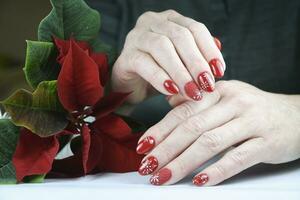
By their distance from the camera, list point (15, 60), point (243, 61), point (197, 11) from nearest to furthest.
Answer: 1. point (243, 61)
2. point (197, 11)
3. point (15, 60)

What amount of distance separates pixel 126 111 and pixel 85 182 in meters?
0.23

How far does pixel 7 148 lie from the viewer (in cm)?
49

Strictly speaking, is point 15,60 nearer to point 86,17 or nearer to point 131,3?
point 131,3

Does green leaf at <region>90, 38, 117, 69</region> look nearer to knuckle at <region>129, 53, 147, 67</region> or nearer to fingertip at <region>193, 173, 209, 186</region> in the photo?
knuckle at <region>129, 53, 147, 67</region>

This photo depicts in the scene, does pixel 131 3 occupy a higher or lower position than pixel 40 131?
lower

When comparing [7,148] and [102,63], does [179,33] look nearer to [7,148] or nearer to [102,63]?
[102,63]

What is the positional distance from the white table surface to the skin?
0.02m

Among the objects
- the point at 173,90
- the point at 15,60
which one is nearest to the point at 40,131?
the point at 173,90

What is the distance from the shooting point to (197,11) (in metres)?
1.10

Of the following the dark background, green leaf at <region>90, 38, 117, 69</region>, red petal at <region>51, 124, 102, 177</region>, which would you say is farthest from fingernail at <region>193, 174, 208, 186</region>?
the dark background

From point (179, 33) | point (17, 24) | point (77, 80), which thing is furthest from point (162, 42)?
point (17, 24)

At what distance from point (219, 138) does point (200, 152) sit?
0.08 ft

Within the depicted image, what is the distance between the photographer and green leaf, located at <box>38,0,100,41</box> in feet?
1.73

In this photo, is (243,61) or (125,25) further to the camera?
(125,25)
